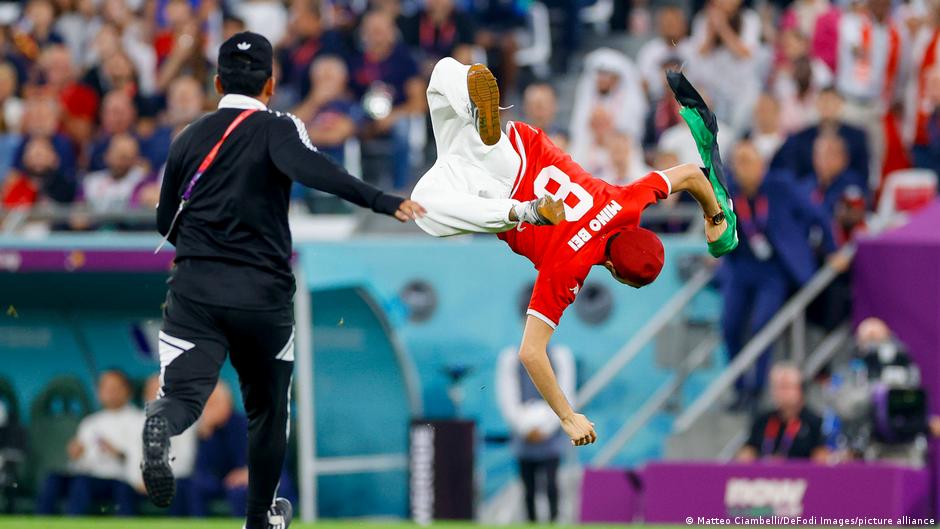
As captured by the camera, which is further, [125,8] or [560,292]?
[125,8]

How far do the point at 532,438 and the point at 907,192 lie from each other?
12.4ft

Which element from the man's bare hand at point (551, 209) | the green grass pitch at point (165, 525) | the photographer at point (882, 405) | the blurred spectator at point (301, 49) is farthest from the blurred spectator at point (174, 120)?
the man's bare hand at point (551, 209)

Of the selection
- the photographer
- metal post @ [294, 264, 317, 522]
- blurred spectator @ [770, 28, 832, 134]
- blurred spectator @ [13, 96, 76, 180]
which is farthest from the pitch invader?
blurred spectator @ [13, 96, 76, 180]

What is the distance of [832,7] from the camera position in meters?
16.4

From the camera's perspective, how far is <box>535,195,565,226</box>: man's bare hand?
7.83 m

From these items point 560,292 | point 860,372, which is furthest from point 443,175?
point 860,372

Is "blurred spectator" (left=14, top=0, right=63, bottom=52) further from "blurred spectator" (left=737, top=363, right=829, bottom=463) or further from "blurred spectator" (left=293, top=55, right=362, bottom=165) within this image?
"blurred spectator" (left=737, top=363, right=829, bottom=463)

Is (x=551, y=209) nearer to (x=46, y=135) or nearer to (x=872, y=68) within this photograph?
(x=872, y=68)

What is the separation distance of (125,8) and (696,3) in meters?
6.06

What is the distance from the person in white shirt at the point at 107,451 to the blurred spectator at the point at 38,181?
69.7 inches

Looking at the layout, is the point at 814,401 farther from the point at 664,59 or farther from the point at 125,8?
the point at 125,8

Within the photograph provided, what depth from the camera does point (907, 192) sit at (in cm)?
1522

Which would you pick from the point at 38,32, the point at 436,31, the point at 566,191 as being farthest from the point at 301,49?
the point at 566,191

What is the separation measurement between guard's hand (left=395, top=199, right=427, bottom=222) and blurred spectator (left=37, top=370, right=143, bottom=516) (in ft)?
27.2
